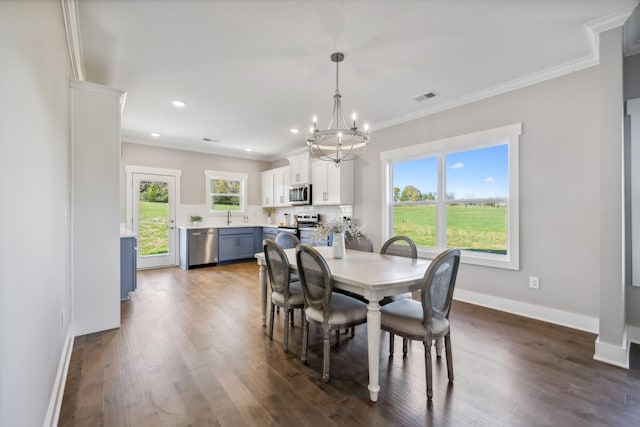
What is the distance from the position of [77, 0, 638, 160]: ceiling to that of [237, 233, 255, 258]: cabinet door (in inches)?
127

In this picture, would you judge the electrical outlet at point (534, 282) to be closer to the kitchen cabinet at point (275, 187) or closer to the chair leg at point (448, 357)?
the chair leg at point (448, 357)

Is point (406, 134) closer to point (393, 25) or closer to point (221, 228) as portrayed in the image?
point (393, 25)

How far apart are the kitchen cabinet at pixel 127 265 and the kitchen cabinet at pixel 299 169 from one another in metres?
3.33

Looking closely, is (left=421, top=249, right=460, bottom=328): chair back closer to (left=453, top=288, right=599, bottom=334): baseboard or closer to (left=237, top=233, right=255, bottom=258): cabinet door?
(left=453, top=288, right=599, bottom=334): baseboard

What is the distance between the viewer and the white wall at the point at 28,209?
95 cm

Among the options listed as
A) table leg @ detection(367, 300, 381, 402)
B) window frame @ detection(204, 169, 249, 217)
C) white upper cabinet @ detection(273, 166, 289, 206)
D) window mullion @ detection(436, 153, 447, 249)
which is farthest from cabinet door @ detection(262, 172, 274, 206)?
table leg @ detection(367, 300, 381, 402)

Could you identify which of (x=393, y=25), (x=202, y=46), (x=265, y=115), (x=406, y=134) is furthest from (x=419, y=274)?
(x=265, y=115)

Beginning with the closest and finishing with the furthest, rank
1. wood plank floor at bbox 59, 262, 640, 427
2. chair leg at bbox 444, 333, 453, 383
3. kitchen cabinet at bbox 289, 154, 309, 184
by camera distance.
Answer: wood plank floor at bbox 59, 262, 640, 427 → chair leg at bbox 444, 333, 453, 383 → kitchen cabinet at bbox 289, 154, 309, 184

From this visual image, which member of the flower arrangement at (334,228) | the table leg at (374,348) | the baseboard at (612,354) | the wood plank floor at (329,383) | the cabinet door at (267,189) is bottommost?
the wood plank floor at (329,383)

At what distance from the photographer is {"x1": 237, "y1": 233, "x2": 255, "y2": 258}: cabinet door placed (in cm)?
665

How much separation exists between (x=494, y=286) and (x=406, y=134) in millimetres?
2470

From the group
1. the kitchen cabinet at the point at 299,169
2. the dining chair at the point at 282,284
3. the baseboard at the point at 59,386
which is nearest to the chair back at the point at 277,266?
the dining chair at the point at 282,284

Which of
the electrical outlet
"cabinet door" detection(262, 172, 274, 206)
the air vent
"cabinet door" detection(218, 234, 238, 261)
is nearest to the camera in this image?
the electrical outlet

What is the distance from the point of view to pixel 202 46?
262 cm
